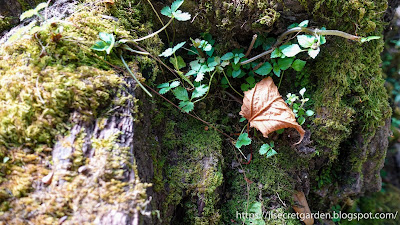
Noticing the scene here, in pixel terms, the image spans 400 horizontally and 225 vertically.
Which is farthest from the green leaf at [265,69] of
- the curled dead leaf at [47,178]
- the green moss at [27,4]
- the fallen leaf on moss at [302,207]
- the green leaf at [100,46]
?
the green moss at [27,4]

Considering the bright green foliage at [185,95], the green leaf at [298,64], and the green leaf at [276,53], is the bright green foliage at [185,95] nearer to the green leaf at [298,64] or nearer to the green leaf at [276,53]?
the green leaf at [276,53]

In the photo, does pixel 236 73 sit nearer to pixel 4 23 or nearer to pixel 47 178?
pixel 47 178

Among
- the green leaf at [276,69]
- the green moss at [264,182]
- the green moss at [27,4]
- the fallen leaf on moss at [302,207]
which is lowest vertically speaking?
the fallen leaf on moss at [302,207]

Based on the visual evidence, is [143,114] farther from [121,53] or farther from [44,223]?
[44,223]

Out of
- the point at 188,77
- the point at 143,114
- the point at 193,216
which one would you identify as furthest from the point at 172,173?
the point at 188,77
